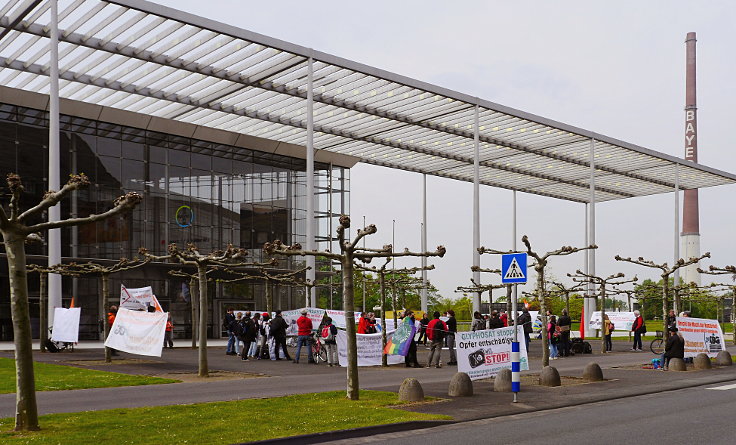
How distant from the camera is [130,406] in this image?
15.9 metres

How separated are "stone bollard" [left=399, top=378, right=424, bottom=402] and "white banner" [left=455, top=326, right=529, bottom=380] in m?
3.05

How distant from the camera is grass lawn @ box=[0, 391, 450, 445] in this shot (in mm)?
11930

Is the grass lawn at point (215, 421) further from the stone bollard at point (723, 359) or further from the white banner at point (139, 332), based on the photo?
the stone bollard at point (723, 359)

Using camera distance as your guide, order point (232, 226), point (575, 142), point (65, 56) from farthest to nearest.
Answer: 1. point (575, 142)
2. point (232, 226)
3. point (65, 56)

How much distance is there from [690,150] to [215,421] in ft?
365

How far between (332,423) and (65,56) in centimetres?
2758

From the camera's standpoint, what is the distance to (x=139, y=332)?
26375mm

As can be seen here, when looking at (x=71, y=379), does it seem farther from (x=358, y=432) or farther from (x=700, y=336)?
(x=700, y=336)

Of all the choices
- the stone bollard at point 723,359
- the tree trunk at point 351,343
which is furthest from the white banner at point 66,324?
the stone bollard at point 723,359

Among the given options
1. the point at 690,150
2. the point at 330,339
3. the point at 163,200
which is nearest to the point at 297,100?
the point at 163,200

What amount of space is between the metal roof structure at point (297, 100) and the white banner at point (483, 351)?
58.7ft

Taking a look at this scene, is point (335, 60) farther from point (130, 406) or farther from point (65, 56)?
point (130, 406)

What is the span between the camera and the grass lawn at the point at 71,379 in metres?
19.7

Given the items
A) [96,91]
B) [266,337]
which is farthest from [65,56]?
[266,337]
